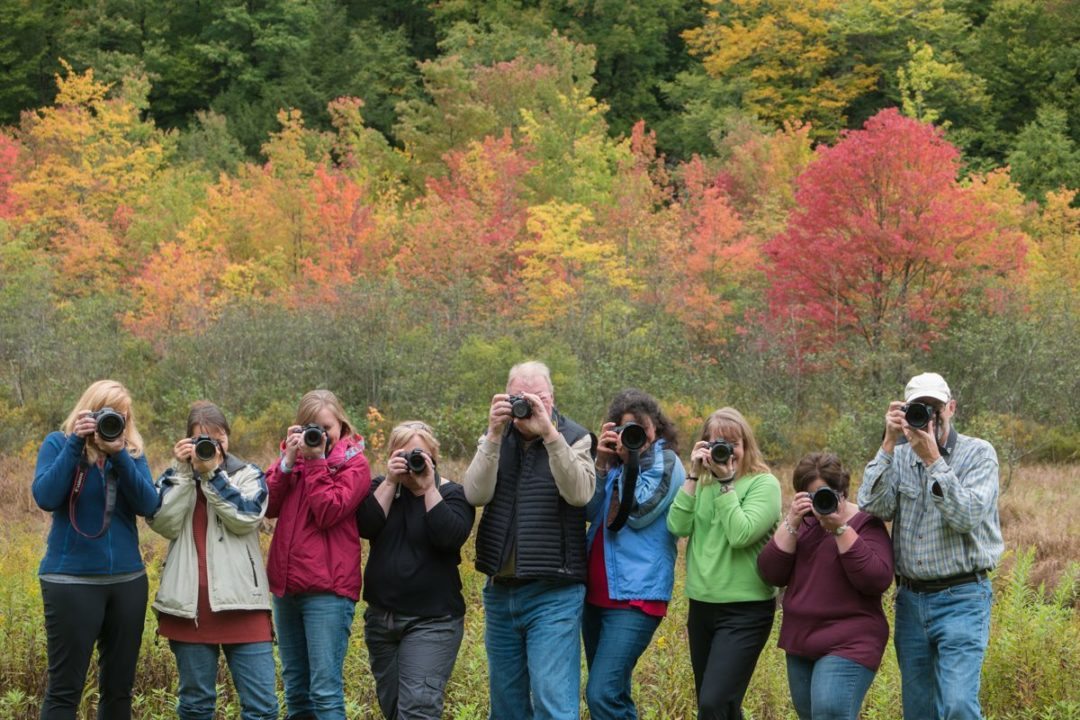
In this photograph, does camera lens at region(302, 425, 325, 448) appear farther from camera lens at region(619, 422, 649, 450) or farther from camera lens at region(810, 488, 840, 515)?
camera lens at region(810, 488, 840, 515)

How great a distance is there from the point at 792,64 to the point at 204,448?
40.3 meters

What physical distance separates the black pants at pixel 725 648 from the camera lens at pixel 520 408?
3.51 ft

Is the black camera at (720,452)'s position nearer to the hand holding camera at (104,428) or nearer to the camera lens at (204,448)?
the camera lens at (204,448)

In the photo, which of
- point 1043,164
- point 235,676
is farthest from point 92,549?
point 1043,164

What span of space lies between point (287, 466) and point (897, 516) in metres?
2.60

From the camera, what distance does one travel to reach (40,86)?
140 ft

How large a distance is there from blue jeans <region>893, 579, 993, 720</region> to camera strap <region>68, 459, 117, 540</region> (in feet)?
10.7

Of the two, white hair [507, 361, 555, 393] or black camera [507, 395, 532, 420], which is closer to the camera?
black camera [507, 395, 532, 420]

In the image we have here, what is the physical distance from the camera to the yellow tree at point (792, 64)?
4056cm

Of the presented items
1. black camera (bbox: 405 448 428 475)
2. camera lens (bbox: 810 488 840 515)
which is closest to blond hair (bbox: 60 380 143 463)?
black camera (bbox: 405 448 428 475)

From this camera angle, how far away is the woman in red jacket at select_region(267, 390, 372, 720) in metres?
5.20

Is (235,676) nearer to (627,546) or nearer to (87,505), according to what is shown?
(87,505)

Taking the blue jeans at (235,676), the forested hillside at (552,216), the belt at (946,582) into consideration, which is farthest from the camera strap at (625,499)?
the forested hillside at (552,216)

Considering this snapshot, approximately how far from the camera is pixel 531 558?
16.3ft
